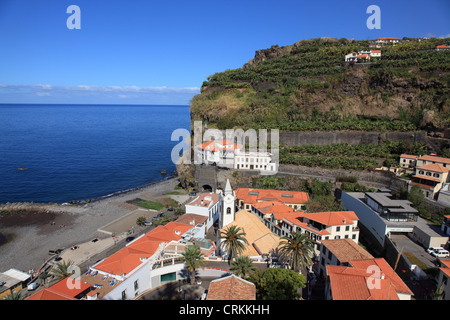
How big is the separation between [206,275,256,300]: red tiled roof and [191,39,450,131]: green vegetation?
34887 mm

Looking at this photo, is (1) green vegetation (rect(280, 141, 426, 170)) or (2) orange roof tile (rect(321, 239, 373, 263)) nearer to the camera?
(2) orange roof tile (rect(321, 239, 373, 263))

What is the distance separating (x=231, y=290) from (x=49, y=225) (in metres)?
33.3

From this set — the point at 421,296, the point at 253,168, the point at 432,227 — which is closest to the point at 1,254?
the point at 253,168

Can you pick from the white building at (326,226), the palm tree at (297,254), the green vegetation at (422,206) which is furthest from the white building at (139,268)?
the green vegetation at (422,206)

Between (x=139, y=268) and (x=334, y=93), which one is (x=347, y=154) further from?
(x=139, y=268)

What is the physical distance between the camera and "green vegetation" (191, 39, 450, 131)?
143ft

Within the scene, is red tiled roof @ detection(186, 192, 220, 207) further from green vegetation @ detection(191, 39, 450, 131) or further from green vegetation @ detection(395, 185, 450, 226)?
green vegetation @ detection(395, 185, 450, 226)

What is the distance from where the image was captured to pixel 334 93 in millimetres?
50594

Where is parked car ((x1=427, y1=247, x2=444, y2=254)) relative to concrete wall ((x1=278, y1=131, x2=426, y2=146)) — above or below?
below

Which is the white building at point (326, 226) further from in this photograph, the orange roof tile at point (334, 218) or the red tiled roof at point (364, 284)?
the red tiled roof at point (364, 284)

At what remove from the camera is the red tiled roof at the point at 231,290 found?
1436 cm

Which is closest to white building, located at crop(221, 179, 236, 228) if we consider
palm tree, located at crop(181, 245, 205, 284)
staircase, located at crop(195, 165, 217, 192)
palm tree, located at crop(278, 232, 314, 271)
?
palm tree, located at crop(181, 245, 205, 284)

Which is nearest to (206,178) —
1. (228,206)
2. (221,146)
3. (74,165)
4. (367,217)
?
(221,146)
